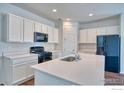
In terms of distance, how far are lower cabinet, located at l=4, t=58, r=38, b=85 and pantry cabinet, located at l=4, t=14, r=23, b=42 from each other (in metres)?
0.46

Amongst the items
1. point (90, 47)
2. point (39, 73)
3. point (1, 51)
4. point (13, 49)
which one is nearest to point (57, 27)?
point (90, 47)

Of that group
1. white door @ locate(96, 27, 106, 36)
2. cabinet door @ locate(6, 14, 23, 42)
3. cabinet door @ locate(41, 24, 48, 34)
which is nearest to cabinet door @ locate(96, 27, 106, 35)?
white door @ locate(96, 27, 106, 36)

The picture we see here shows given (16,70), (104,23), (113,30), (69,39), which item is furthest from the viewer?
(69,39)

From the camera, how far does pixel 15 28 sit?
2.40m

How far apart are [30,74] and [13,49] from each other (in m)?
0.76

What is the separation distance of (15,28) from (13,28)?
0.05 metres

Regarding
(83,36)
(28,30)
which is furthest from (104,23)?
(28,30)

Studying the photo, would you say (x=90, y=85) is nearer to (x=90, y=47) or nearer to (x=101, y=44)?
(x=101, y=44)

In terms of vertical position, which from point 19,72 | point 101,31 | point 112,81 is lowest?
point 112,81

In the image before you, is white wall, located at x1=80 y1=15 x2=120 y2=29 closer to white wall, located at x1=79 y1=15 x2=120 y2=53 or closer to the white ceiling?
white wall, located at x1=79 y1=15 x2=120 y2=53

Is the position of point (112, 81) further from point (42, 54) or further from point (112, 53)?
point (42, 54)

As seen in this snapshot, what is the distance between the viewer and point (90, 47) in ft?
14.7

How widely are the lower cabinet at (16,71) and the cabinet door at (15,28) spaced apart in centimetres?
47
